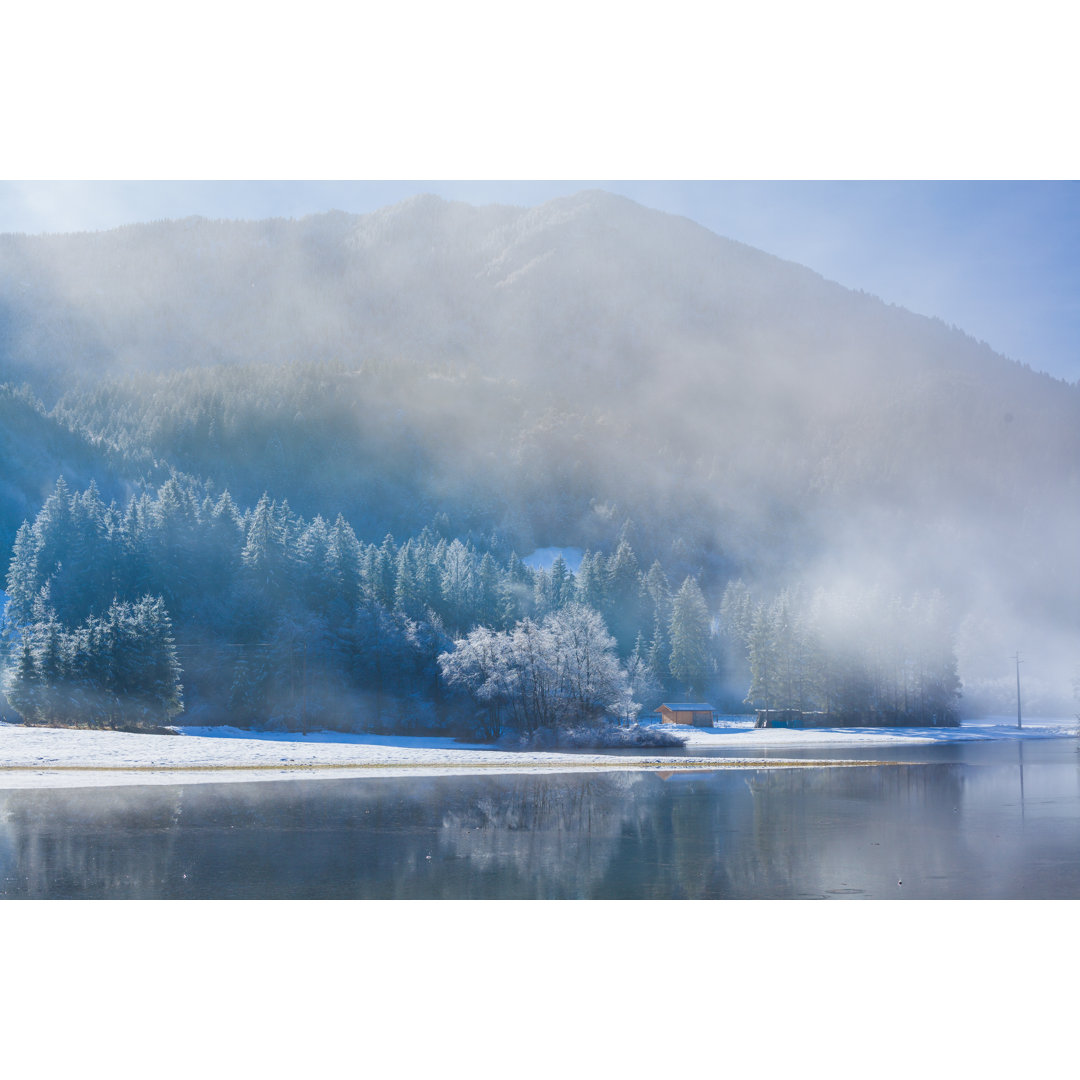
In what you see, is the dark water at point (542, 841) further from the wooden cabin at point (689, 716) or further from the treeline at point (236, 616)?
the wooden cabin at point (689, 716)

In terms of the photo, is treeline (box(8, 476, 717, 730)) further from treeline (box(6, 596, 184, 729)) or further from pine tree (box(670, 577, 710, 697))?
pine tree (box(670, 577, 710, 697))

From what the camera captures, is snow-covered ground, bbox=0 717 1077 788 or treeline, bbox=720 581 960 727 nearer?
snow-covered ground, bbox=0 717 1077 788

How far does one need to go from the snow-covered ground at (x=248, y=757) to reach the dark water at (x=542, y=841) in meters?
4.65

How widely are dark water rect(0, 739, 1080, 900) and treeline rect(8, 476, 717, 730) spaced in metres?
27.9

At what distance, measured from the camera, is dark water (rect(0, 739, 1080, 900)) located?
16500mm

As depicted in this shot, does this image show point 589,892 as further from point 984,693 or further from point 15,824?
point 984,693

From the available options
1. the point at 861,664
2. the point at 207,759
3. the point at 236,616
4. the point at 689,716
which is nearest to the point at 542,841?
the point at 207,759

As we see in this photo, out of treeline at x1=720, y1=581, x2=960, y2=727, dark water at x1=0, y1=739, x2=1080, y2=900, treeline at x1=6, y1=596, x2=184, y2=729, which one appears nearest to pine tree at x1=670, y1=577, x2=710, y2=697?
treeline at x1=720, y1=581, x2=960, y2=727

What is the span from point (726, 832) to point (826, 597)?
70516 millimetres

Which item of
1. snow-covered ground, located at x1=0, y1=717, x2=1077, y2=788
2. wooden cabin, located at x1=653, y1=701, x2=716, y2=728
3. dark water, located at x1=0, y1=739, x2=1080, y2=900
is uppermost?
dark water, located at x1=0, y1=739, x2=1080, y2=900

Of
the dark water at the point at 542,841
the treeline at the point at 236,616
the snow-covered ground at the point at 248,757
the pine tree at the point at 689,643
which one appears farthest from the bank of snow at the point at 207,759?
the pine tree at the point at 689,643

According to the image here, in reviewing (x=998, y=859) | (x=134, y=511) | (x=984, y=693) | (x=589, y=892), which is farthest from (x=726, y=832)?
(x=984, y=693)

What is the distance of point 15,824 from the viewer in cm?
2306

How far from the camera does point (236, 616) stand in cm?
6938
